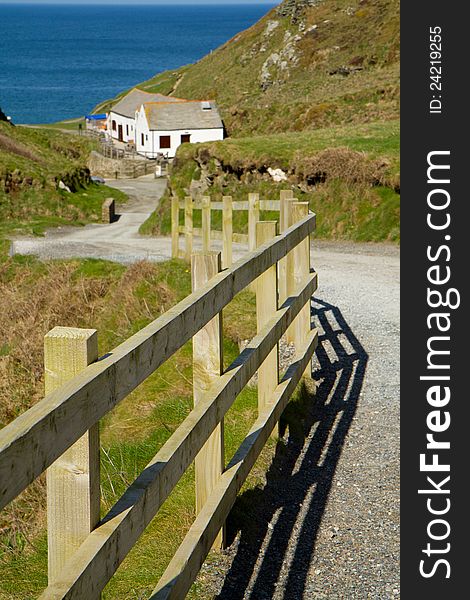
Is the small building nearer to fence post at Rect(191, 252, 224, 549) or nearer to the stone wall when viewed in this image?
the stone wall

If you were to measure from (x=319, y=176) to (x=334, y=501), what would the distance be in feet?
53.3

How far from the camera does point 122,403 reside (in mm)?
8000

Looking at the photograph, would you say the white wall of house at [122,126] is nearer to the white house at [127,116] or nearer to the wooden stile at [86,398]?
the white house at [127,116]

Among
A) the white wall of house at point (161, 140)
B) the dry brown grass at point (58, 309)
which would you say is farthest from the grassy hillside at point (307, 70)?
the dry brown grass at point (58, 309)

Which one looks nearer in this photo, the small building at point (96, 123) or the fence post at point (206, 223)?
the fence post at point (206, 223)

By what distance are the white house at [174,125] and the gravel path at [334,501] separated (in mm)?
53318

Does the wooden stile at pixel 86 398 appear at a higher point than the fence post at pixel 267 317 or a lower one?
higher

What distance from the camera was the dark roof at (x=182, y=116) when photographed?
62.3 m

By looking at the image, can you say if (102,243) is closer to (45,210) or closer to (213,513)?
(45,210)

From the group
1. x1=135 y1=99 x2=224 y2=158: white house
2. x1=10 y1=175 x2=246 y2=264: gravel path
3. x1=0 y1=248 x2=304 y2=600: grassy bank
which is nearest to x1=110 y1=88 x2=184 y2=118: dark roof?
x1=135 y1=99 x2=224 y2=158: white house

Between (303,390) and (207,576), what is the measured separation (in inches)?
127

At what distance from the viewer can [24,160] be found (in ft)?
113

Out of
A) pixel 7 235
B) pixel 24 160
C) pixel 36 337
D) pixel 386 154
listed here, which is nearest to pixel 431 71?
pixel 36 337

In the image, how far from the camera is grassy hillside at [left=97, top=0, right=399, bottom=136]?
3931 centimetres
